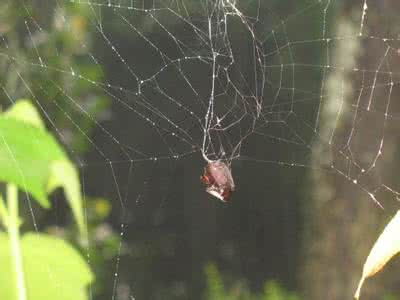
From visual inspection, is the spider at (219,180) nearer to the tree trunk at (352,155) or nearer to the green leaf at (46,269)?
the tree trunk at (352,155)

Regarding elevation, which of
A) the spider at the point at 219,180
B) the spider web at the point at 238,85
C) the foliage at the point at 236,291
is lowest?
the foliage at the point at 236,291

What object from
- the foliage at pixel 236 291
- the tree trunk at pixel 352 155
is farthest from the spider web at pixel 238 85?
the foliage at pixel 236 291

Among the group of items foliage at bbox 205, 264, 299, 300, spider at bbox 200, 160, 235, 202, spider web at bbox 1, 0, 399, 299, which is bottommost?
foliage at bbox 205, 264, 299, 300

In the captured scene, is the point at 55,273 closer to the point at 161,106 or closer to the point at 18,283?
the point at 18,283

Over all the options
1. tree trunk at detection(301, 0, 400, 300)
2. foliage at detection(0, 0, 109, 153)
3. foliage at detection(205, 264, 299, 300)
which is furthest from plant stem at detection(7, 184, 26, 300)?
tree trunk at detection(301, 0, 400, 300)

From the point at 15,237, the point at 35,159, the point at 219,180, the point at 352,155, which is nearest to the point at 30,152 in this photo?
the point at 35,159

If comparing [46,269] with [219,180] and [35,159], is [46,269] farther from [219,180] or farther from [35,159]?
[219,180]

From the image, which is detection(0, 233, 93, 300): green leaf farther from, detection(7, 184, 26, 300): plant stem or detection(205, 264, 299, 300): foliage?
detection(205, 264, 299, 300): foliage
